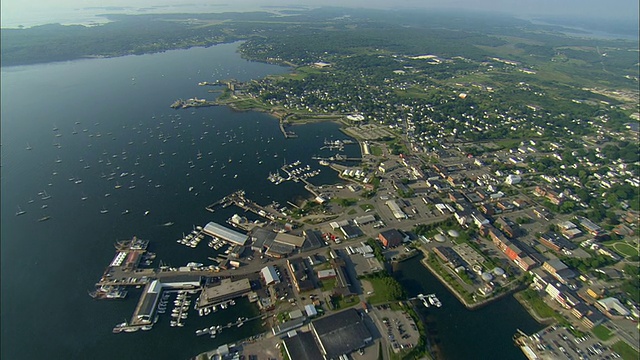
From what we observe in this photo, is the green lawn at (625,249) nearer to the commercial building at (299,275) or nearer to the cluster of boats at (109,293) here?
the commercial building at (299,275)

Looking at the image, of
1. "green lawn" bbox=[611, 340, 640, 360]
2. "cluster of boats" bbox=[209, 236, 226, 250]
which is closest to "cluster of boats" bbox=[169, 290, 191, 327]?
"cluster of boats" bbox=[209, 236, 226, 250]

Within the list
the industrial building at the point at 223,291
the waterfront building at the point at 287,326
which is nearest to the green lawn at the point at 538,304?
the waterfront building at the point at 287,326

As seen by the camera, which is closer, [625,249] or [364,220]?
[625,249]

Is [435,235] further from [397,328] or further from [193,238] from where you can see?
[193,238]

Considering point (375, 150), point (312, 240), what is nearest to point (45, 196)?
point (312, 240)

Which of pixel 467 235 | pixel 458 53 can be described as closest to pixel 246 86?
pixel 467 235

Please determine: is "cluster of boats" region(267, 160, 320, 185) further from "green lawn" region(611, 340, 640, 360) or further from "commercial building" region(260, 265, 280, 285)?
"green lawn" region(611, 340, 640, 360)

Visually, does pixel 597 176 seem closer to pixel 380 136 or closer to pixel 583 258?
pixel 583 258
